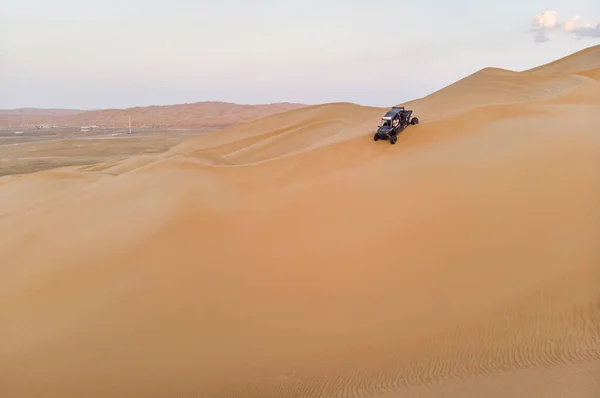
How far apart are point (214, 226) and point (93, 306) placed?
225 cm

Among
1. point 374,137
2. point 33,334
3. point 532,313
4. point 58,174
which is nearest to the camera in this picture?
point 532,313

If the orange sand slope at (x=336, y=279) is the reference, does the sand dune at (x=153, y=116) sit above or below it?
above

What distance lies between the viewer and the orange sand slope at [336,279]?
13.0ft

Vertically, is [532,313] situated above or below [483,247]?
below

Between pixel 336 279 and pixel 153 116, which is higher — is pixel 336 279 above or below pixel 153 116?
below

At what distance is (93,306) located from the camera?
5.28 metres

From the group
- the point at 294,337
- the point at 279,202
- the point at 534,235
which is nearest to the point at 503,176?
the point at 534,235

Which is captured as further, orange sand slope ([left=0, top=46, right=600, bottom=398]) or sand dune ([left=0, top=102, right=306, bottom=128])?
sand dune ([left=0, top=102, right=306, bottom=128])

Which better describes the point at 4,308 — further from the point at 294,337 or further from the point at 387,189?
the point at 387,189

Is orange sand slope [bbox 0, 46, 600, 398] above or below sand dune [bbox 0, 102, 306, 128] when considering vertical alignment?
below

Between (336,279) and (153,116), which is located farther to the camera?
(153,116)

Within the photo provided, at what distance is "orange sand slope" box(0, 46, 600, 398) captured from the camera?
3.95 m

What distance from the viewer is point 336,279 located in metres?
5.30

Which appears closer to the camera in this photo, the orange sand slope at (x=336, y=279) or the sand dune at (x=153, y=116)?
the orange sand slope at (x=336, y=279)
